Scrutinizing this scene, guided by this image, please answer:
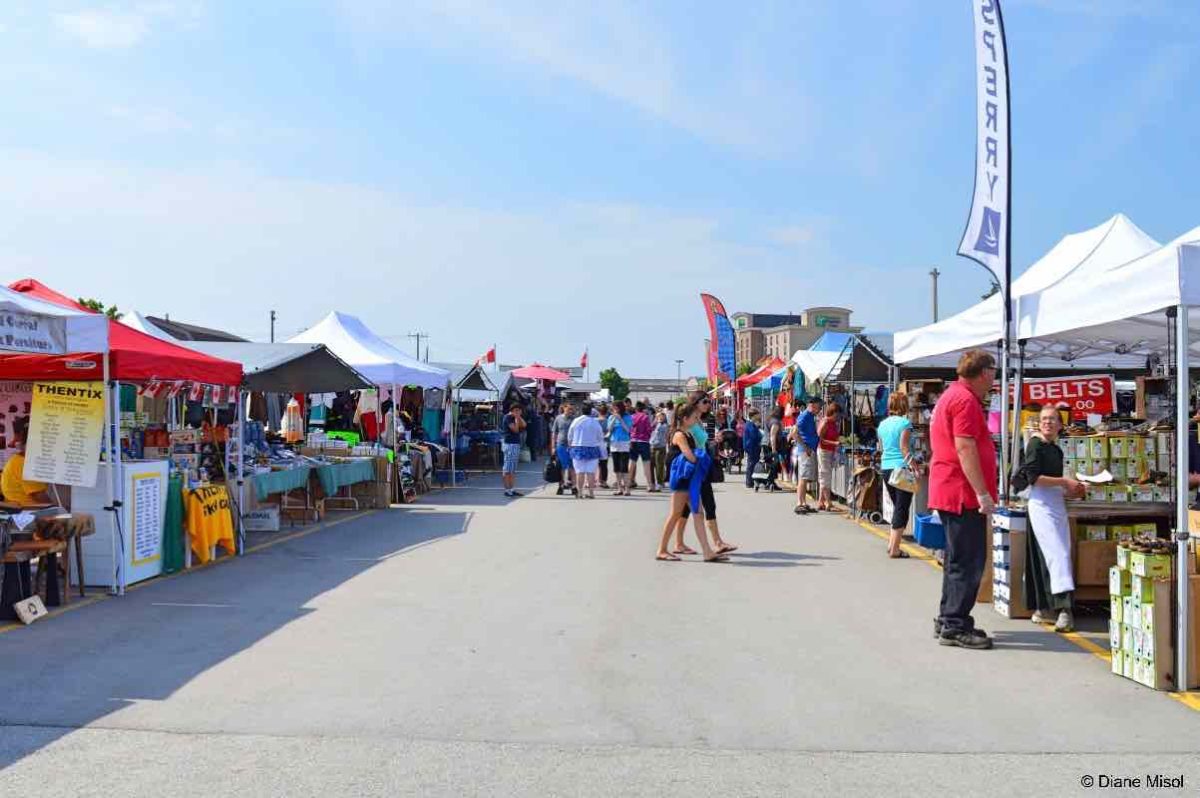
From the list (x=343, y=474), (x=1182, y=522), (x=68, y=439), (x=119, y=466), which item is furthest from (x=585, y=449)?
(x=1182, y=522)

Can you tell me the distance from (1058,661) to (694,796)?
3402 millimetres

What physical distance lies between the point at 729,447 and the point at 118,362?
1977cm

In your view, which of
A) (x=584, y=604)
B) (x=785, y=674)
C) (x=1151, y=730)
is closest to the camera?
(x=1151, y=730)

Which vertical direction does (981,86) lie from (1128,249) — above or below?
above

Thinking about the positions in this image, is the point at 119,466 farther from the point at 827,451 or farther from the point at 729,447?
the point at 729,447

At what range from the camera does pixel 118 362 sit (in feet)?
29.0

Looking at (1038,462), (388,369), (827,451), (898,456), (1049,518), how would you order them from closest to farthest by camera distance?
(1038,462)
(1049,518)
(898,456)
(827,451)
(388,369)

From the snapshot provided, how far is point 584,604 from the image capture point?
8.43 metres

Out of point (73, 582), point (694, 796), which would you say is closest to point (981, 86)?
point (694, 796)

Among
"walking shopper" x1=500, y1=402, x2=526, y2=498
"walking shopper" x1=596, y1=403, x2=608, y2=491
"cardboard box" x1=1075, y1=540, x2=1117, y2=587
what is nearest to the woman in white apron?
"cardboard box" x1=1075, y1=540, x2=1117, y2=587

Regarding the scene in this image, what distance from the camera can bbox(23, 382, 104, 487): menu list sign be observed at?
899 cm

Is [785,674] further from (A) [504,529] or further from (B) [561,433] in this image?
(B) [561,433]

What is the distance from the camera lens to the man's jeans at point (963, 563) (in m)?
6.79

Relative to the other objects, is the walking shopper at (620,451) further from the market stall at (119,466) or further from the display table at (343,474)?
the market stall at (119,466)
